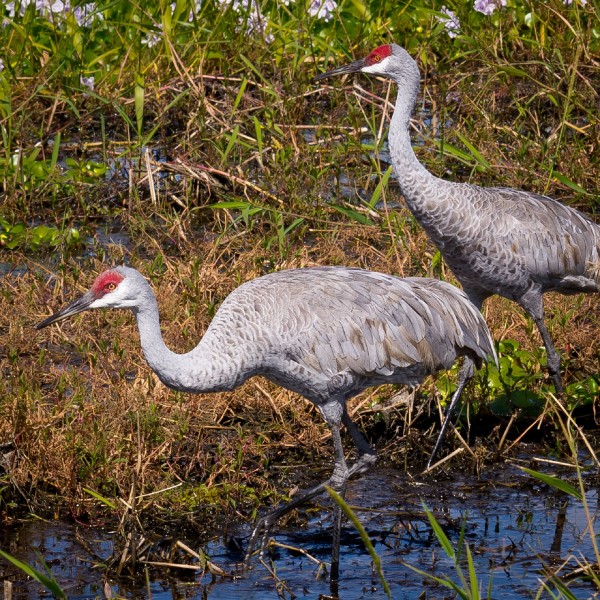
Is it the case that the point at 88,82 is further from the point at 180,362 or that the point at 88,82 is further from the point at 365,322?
the point at 180,362

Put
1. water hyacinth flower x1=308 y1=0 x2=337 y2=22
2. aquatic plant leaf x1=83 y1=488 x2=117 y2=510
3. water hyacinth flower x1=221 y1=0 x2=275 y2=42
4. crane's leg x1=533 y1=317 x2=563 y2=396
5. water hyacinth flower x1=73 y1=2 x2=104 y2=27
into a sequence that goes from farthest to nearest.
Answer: water hyacinth flower x1=308 y1=0 x2=337 y2=22 → water hyacinth flower x1=73 y1=2 x2=104 y2=27 → water hyacinth flower x1=221 y1=0 x2=275 y2=42 → crane's leg x1=533 y1=317 x2=563 y2=396 → aquatic plant leaf x1=83 y1=488 x2=117 y2=510

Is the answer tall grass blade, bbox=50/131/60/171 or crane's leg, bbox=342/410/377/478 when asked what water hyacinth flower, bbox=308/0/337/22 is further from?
crane's leg, bbox=342/410/377/478

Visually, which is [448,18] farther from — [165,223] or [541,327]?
[541,327]

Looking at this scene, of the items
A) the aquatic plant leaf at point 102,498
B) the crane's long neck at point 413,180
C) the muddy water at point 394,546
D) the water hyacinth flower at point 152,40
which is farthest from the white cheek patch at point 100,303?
the water hyacinth flower at point 152,40

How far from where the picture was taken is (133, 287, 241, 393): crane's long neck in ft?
14.3

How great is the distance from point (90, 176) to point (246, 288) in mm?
2664

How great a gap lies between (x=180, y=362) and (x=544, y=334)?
188 cm

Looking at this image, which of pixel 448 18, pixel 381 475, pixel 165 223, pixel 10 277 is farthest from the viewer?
pixel 448 18

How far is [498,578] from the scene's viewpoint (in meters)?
4.41

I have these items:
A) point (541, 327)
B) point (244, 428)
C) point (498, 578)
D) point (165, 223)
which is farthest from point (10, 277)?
point (498, 578)

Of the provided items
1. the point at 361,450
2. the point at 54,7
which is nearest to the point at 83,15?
the point at 54,7

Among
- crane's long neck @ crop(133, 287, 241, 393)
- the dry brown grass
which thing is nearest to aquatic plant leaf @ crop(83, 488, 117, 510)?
the dry brown grass

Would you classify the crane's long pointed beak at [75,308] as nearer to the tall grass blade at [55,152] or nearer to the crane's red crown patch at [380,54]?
the crane's red crown patch at [380,54]

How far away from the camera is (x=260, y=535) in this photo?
4.60 meters
